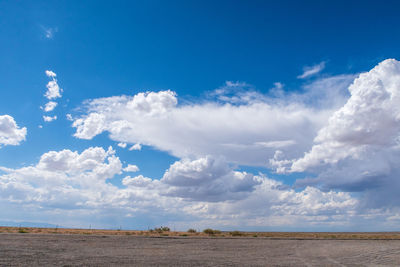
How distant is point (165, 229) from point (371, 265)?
61783 mm

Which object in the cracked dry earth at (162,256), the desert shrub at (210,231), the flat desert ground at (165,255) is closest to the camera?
the cracked dry earth at (162,256)

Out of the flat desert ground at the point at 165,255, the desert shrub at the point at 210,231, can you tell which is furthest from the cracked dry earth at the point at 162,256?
the desert shrub at the point at 210,231

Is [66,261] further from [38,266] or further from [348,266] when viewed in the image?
[348,266]

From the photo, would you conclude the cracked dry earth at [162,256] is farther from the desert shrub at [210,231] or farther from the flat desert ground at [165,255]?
the desert shrub at [210,231]

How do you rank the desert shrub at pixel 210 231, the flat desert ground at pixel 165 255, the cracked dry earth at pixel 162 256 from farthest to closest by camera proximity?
the desert shrub at pixel 210 231
the flat desert ground at pixel 165 255
the cracked dry earth at pixel 162 256

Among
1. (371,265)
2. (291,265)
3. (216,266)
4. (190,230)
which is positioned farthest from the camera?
(190,230)

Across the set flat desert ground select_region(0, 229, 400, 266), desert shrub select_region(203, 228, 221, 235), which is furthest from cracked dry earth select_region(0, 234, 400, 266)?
→ desert shrub select_region(203, 228, 221, 235)

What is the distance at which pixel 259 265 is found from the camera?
1802cm

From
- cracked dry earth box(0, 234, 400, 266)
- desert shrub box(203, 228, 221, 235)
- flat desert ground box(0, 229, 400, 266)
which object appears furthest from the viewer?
desert shrub box(203, 228, 221, 235)

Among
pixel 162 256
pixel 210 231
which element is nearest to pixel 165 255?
pixel 162 256

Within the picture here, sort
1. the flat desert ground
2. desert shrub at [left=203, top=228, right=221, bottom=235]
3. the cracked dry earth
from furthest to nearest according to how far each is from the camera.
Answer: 1. desert shrub at [left=203, top=228, right=221, bottom=235]
2. the flat desert ground
3. the cracked dry earth

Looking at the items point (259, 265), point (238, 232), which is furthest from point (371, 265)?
point (238, 232)

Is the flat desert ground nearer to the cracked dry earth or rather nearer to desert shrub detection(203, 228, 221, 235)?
the cracked dry earth

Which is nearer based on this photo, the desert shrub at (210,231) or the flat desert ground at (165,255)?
the flat desert ground at (165,255)
